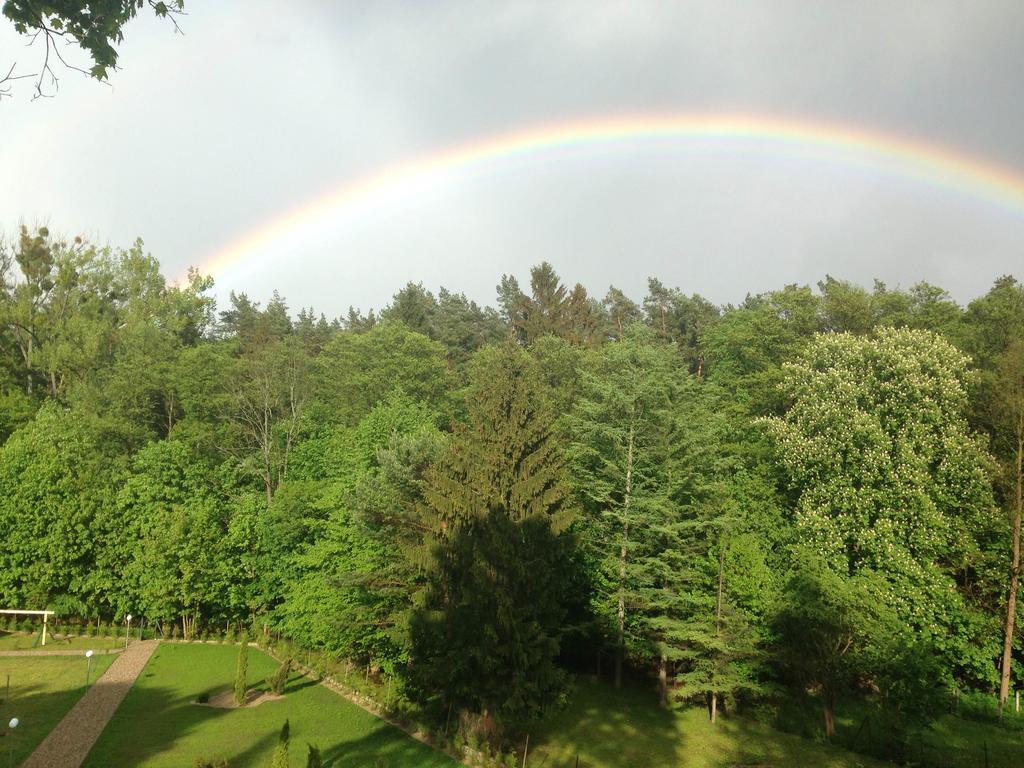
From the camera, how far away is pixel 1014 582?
25.0m

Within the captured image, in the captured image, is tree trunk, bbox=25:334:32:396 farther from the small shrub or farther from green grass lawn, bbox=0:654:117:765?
the small shrub

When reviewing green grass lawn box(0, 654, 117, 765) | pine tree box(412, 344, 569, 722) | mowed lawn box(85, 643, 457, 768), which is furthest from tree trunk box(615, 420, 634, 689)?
green grass lawn box(0, 654, 117, 765)

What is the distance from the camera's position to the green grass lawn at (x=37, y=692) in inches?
779

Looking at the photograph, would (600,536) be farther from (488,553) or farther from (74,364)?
(74,364)

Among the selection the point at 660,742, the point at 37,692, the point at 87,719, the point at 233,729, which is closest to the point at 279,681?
the point at 233,729

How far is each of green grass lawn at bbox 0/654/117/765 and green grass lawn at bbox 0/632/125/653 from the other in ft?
7.00

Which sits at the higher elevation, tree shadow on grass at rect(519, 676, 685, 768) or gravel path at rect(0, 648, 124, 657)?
tree shadow on grass at rect(519, 676, 685, 768)

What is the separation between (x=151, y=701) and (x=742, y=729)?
2225cm

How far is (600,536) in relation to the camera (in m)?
29.3

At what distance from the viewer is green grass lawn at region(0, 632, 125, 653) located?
31391 mm

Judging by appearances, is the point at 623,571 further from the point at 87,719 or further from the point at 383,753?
the point at 87,719

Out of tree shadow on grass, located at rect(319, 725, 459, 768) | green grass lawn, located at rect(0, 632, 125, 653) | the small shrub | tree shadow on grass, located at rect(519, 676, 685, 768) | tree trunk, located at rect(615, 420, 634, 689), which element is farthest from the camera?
green grass lawn, located at rect(0, 632, 125, 653)

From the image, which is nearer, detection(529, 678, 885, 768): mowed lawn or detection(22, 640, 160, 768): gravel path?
detection(22, 640, 160, 768): gravel path

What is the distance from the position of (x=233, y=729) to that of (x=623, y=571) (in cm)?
1548
